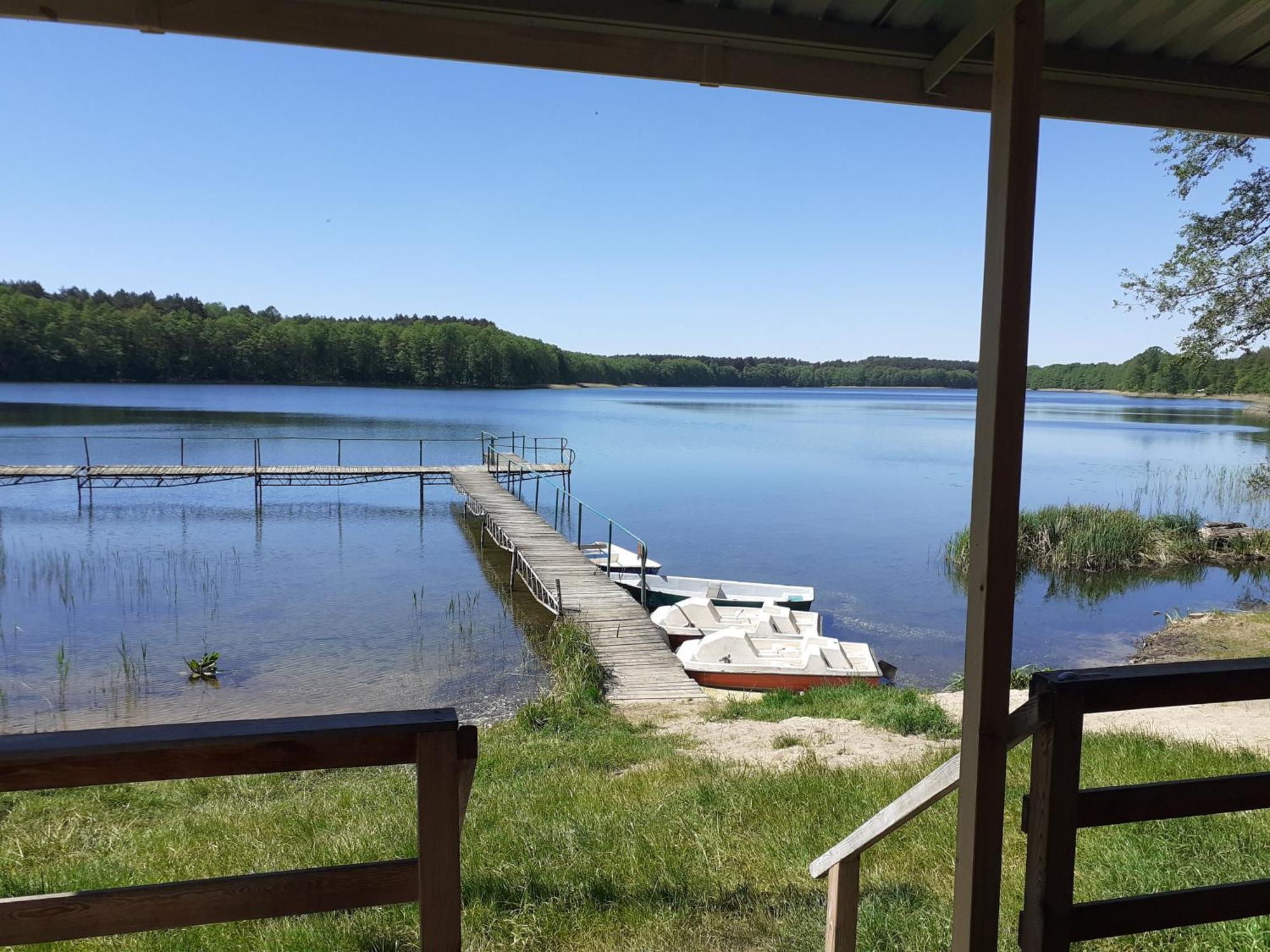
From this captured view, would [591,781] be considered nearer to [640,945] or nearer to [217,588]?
[640,945]

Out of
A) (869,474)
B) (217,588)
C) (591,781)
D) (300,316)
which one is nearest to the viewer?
(591,781)

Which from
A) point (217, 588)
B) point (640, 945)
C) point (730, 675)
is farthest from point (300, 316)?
point (640, 945)

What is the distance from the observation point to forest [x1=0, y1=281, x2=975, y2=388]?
85.4 metres

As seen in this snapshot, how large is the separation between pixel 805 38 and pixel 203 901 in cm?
258

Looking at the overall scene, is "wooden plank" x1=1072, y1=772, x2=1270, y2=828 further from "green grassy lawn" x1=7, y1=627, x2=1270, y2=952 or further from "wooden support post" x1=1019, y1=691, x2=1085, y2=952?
"green grassy lawn" x1=7, y1=627, x2=1270, y2=952

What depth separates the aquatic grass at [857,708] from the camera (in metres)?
7.87

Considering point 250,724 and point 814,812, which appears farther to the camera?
point 814,812

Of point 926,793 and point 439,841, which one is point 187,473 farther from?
point 926,793

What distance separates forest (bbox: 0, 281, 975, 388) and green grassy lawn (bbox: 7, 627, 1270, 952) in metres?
96.9

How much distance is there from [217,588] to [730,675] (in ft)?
40.6

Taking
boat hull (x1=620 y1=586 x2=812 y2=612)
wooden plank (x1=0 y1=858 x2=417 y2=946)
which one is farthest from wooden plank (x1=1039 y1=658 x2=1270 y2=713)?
boat hull (x1=620 y1=586 x2=812 y2=612)

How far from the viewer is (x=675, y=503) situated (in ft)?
106

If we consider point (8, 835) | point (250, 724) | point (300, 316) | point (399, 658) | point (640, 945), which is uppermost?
point (300, 316)

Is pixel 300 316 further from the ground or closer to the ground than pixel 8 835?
further from the ground
